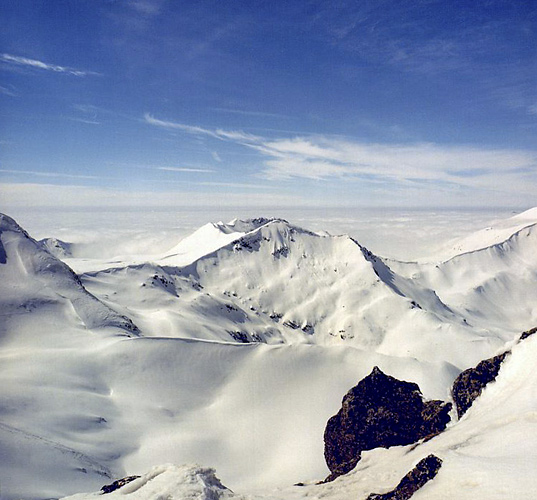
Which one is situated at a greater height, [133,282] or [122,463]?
[133,282]

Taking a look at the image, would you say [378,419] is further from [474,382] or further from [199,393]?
[199,393]

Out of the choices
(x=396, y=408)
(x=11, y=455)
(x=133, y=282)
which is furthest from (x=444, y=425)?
(x=133, y=282)

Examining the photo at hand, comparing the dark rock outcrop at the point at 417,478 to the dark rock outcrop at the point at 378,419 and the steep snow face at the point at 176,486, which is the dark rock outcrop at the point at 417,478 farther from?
the dark rock outcrop at the point at 378,419

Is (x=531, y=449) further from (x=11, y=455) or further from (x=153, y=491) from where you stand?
(x=11, y=455)

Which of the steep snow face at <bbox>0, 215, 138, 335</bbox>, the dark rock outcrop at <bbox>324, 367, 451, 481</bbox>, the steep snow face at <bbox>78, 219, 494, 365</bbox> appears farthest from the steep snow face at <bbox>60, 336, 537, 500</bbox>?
the steep snow face at <bbox>78, 219, 494, 365</bbox>

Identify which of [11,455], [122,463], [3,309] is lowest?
[122,463]
